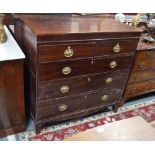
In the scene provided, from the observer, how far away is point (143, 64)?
1.89 m

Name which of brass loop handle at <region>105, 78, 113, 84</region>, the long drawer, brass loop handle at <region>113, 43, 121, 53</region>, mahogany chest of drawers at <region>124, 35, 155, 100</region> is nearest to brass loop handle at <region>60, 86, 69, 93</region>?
the long drawer

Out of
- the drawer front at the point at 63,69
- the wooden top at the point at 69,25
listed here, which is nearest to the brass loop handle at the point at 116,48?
the wooden top at the point at 69,25

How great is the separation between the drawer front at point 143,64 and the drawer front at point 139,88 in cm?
19

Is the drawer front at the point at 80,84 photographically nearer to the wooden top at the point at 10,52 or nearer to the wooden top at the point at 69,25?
the wooden top at the point at 10,52

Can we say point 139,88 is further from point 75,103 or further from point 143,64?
point 75,103

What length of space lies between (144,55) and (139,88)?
42cm

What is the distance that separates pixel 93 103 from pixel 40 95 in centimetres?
56

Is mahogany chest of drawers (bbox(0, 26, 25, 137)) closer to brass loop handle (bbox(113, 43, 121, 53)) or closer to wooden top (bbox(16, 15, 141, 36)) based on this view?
wooden top (bbox(16, 15, 141, 36))

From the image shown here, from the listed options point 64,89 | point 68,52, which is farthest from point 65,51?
point 64,89

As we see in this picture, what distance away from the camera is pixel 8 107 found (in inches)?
57.4

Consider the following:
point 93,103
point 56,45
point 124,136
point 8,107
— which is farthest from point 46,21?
point 124,136

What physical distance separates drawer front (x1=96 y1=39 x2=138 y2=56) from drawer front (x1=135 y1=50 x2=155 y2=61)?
15 cm

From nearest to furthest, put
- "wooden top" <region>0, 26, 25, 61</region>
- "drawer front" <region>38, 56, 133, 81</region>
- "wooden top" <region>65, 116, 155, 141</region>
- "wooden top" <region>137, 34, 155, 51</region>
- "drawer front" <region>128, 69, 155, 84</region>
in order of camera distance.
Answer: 1. "wooden top" <region>65, 116, 155, 141</region>
2. "wooden top" <region>0, 26, 25, 61</region>
3. "drawer front" <region>38, 56, 133, 81</region>
4. "wooden top" <region>137, 34, 155, 51</region>
5. "drawer front" <region>128, 69, 155, 84</region>

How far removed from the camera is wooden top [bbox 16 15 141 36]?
1.27m
